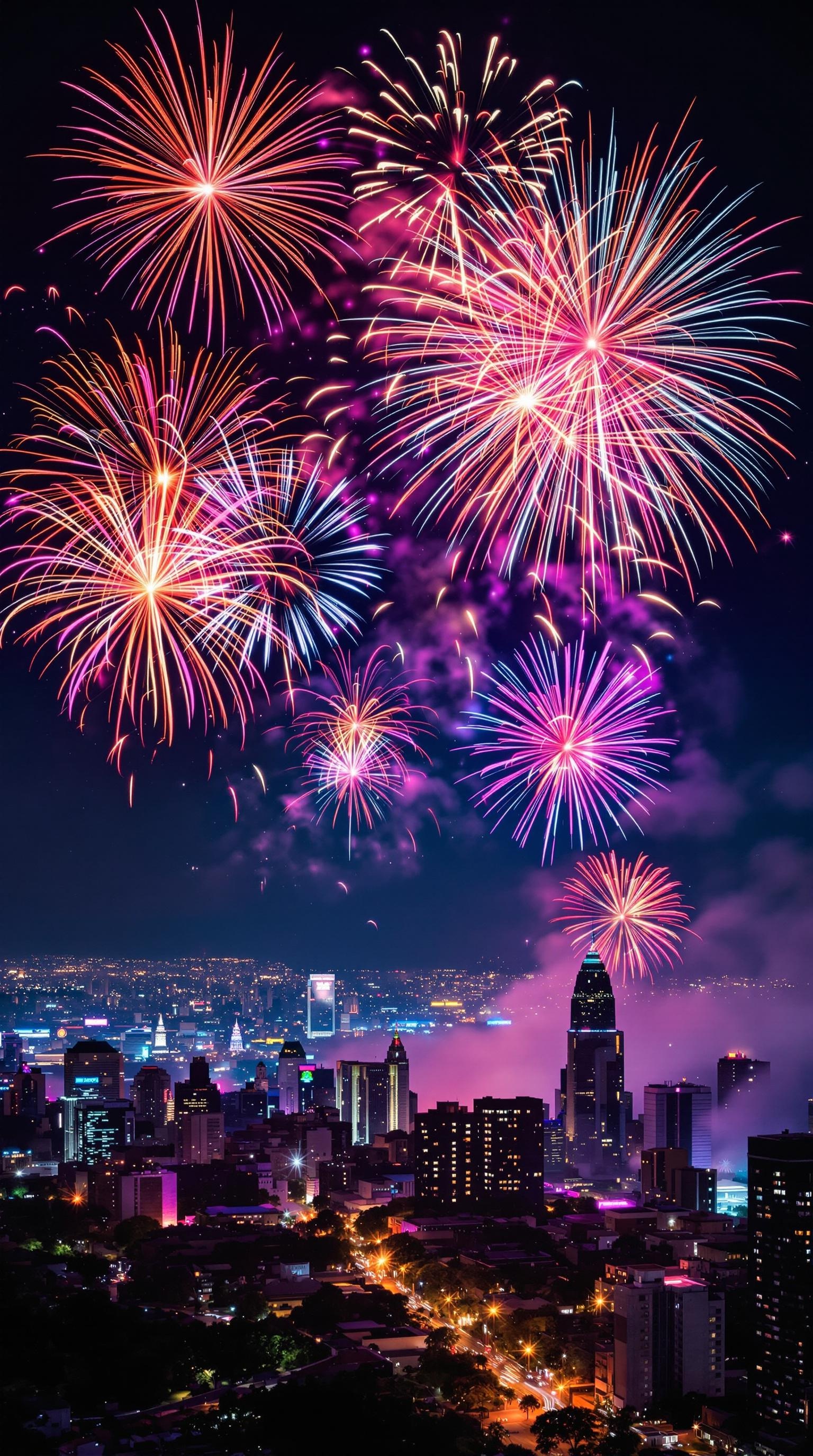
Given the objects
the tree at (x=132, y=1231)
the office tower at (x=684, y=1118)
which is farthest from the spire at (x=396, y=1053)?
the tree at (x=132, y=1231)

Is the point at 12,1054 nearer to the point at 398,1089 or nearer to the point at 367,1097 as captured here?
the point at 367,1097

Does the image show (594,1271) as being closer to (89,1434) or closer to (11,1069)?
(89,1434)

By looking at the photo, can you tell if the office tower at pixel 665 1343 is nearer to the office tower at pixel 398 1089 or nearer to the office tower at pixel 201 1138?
the office tower at pixel 201 1138

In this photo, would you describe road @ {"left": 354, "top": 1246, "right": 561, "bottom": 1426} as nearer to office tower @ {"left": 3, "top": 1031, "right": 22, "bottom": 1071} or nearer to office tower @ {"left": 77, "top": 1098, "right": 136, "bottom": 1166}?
office tower @ {"left": 77, "top": 1098, "right": 136, "bottom": 1166}

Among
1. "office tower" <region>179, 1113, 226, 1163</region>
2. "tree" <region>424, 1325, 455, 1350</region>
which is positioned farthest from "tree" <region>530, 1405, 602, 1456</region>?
"office tower" <region>179, 1113, 226, 1163</region>

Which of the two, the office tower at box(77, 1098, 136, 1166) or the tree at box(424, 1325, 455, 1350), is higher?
the office tower at box(77, 1098, 136, 1166)

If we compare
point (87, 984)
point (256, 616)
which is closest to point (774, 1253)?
point (256, 616)

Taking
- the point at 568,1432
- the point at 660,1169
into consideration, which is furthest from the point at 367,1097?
the point at 568,1432
